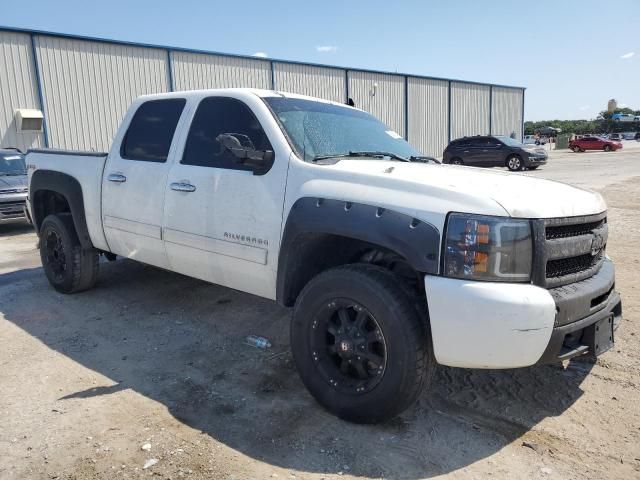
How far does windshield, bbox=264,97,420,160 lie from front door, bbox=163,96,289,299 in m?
0.16

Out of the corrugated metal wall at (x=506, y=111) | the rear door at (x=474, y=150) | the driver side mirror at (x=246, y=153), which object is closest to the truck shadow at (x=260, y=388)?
the driver side mirror at (x=246, y=153)

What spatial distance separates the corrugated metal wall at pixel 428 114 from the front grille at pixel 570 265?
26935 millimetres

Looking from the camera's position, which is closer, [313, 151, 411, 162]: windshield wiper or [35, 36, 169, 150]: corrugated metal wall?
[313, 151, 411, 162]: windshield wiper

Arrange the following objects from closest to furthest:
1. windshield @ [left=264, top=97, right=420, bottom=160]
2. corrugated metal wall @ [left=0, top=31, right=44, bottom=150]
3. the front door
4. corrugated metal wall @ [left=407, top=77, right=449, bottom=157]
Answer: the front door, windshield @ [left=264, top=97, right=420, bottom=160], corrugated metal wall @ [left=0, top=31, right=44, bottom=150], corrugated metal wall @ [left=407, top=77, right=449, bottom=157]

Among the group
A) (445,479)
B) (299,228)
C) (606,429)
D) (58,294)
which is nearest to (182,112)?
(299,228)

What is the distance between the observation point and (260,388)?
3596mm

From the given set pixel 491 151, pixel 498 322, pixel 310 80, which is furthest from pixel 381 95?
pixel 498 322

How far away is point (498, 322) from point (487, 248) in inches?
14.4

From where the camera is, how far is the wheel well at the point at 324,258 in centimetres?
329

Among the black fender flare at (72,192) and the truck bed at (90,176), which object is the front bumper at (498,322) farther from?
the black fender flare at (72,192)

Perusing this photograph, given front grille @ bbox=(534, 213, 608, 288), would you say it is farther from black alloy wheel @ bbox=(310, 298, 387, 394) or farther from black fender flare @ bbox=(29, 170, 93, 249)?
black fender flare @ bbox=(29, 170, 93, 249)

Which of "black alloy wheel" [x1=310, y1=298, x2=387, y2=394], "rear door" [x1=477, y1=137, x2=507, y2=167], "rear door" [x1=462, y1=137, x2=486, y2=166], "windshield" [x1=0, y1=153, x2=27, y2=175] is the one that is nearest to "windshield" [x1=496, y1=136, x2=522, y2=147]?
"rear door" [x1=477, y1=137, x2=507, y2=167]

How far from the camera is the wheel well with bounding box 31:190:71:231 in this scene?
6.03 m

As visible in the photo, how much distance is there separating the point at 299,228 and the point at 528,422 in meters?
1.78
